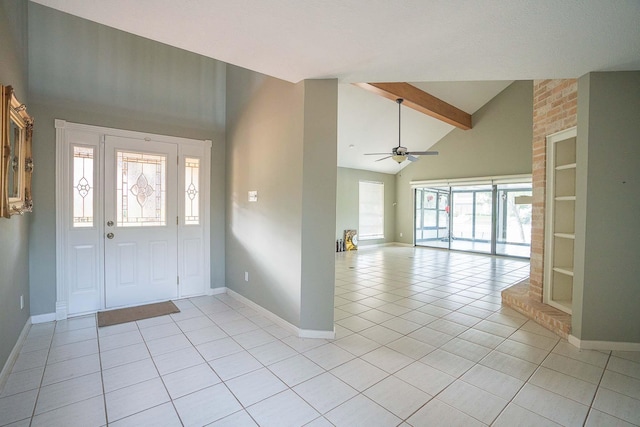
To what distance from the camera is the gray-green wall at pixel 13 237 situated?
88.1 inches

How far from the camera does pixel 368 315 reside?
363 cm

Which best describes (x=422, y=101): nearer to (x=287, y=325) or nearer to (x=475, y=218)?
(x=475, y=218)

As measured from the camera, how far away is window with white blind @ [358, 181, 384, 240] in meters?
9.83

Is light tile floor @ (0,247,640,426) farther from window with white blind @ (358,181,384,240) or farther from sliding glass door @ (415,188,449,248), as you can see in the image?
sliding glass door @ (415,188,449,248)

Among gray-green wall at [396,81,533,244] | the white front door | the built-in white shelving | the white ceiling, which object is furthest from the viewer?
gray-green wall at [396,81,533,244]

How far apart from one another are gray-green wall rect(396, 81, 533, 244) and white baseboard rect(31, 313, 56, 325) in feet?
31.0

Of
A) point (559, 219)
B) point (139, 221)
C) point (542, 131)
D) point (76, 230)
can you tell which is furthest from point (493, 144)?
point (76, 230)

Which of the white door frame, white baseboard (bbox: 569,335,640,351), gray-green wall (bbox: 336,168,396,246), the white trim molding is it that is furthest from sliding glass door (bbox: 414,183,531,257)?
the white door frame

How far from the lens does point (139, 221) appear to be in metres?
3.87

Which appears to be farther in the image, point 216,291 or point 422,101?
point 422,101

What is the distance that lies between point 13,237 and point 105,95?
1.99 meters

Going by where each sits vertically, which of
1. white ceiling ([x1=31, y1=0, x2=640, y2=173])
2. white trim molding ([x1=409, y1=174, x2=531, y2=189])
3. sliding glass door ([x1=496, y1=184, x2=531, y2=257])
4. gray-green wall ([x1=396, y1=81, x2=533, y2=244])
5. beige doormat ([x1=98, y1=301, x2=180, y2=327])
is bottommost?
beige doormat ([x1=98, y1=301, x2=180, y2=327])

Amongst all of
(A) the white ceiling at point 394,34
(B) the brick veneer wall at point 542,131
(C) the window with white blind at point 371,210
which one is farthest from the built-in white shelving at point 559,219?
(C) the window with white blind at point 371,210

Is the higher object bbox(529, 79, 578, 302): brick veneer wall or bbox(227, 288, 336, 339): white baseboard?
bbox(529, 79, 578, 302): brick veneer wall
